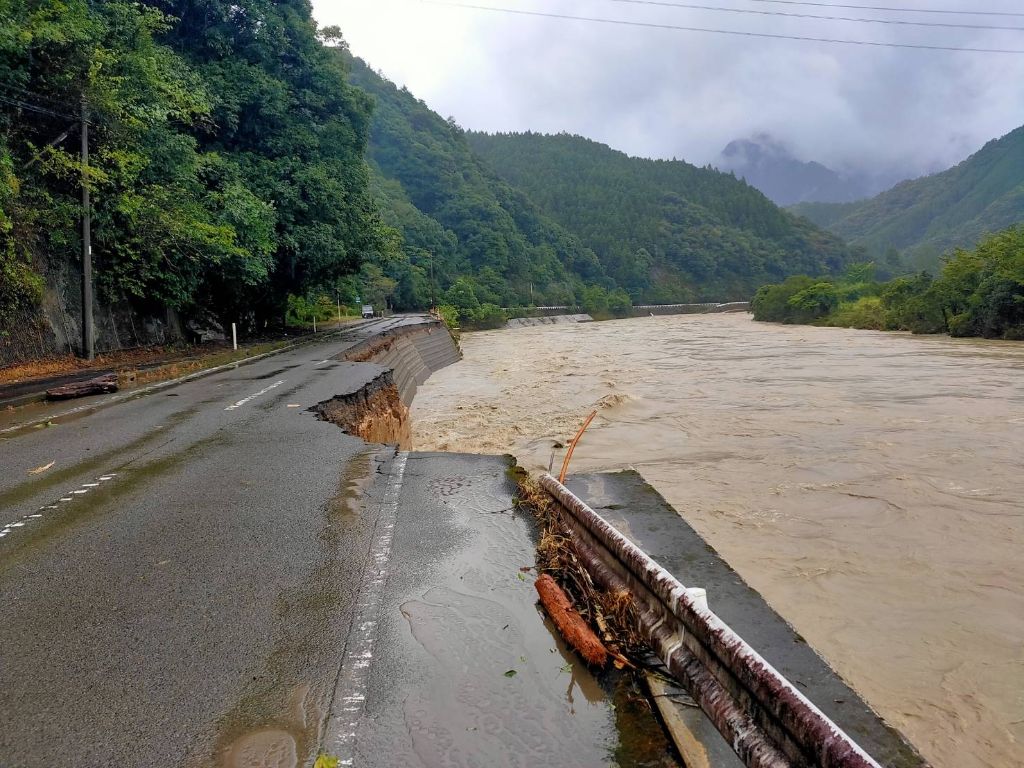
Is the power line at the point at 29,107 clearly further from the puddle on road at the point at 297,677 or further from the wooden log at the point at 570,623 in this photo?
the wooden log at the point at 570,623

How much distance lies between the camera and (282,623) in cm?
361

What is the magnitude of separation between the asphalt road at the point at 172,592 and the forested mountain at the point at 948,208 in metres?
135

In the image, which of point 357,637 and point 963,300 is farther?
point 963,300

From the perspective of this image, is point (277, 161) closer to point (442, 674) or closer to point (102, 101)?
point (102, 101)

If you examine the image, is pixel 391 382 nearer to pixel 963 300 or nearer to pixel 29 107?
pixel 29 107

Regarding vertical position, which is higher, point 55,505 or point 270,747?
point 55,505

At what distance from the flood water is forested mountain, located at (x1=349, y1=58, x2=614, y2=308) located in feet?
175

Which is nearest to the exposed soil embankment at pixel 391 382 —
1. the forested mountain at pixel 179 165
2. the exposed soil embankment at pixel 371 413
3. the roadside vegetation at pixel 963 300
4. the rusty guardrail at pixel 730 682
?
the exposed soil embankment at pixel 371 413

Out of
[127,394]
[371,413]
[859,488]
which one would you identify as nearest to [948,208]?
[859,488]

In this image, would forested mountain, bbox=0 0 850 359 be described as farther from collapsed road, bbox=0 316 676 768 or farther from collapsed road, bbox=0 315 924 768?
collapsed road, bbox=0 315 924 768

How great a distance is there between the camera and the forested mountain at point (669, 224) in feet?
410

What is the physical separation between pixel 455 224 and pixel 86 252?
83.3m

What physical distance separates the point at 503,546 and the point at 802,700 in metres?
2.84

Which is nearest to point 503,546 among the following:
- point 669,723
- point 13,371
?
point 669,723
